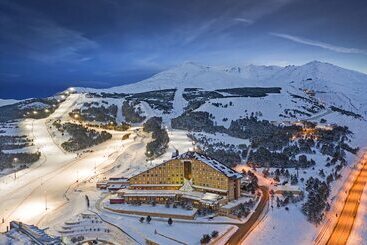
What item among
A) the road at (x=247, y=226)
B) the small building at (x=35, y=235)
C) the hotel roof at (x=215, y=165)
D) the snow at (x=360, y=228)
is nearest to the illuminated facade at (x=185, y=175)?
the hotel roof at (x=215, y=165)

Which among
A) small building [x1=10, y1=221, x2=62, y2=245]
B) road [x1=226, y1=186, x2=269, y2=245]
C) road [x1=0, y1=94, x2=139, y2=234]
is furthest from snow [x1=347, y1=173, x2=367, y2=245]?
road [x1=0, y1=94, x2=139, y2=234]

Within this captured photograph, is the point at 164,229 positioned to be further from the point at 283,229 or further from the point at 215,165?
the point at 215,165

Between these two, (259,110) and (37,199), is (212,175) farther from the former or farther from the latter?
(259,110)

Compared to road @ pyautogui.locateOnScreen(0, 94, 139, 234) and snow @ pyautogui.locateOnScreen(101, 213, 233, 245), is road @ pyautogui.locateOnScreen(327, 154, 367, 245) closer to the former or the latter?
snow @ pyautogui.locateOnScreen(101, 213, 233, 245)

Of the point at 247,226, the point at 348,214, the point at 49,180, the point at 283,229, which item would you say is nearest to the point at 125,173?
the point at 49,180

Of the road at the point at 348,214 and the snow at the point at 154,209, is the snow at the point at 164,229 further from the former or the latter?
the road at the point at 348,214

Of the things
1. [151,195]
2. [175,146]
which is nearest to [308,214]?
[151,195]
